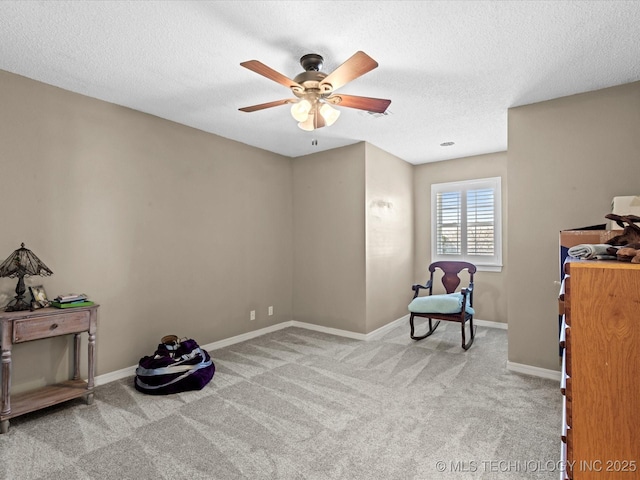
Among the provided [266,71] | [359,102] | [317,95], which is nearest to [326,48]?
[317,95]

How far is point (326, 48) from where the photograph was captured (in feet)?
7.48

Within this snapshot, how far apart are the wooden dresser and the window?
424 centimetres

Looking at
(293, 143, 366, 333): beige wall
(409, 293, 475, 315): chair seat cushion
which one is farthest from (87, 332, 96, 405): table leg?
(409, 293, 475, 315): chair seat cushion

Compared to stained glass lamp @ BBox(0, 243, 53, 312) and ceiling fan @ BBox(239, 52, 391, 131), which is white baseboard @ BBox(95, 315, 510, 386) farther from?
ceiling fan @ BBox(239, 52, 391, 131)

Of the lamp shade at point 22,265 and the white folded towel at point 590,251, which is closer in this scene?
the white folded towel at point 590,251

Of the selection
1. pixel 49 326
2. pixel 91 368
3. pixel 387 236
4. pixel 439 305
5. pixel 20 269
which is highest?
pixel 387 236

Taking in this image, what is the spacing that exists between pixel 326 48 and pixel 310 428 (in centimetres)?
257

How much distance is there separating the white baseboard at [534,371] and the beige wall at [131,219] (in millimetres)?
2942

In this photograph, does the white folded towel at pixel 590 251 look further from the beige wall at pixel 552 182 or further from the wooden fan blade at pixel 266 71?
the beige wall at pixel 552 182

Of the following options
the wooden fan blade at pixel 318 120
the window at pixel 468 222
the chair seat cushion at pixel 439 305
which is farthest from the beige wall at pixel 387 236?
the wooden fan blade at pixel 318 120

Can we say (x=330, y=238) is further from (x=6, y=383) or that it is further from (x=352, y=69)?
(x=6, y=383)

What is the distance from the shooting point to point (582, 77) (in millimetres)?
2682

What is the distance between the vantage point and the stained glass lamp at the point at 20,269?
240 cm

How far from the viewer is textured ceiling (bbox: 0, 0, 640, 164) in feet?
6.30
